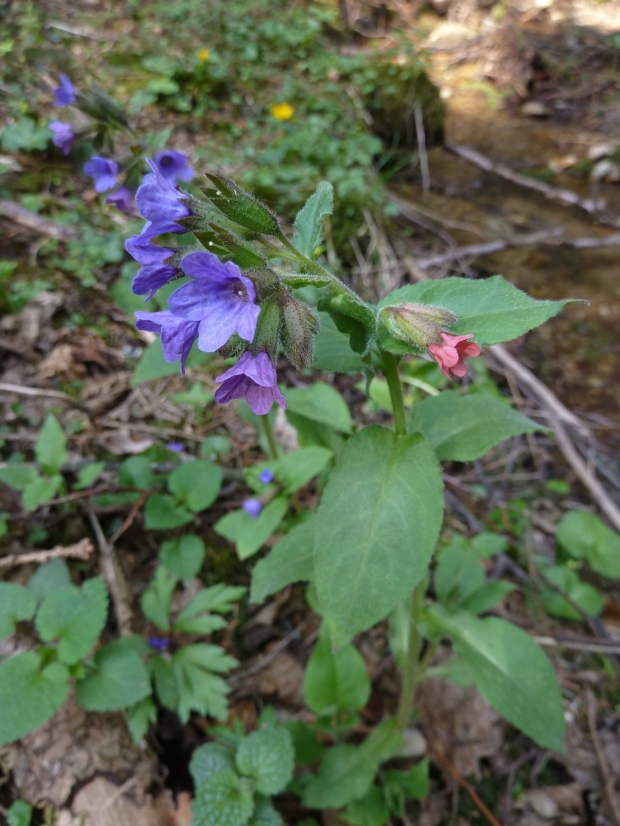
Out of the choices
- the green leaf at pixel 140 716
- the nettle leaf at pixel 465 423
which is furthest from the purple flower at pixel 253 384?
the green leaf at pixel 140 716

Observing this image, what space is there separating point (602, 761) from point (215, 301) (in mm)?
2112

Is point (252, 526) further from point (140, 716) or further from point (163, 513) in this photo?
point (140, 716)

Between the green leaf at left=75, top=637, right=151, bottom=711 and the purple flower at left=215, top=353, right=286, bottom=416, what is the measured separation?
1016mm

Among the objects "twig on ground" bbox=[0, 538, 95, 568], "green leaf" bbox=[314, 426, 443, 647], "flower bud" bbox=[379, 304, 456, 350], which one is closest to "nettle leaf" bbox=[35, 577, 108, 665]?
"twig on ground" bbox=[0, 538, 95, 568]

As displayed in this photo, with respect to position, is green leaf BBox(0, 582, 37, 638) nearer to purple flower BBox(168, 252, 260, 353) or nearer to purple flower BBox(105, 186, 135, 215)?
purple flower BBox(168, 252, 260, 353)

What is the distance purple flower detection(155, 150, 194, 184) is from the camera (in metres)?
2.01

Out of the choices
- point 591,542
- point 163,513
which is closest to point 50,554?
point 163,513

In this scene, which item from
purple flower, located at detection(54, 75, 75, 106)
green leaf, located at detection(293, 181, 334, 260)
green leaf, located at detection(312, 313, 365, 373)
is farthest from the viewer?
purple flower, located at detection(54, 75, 75, 106)

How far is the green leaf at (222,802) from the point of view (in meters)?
1.49

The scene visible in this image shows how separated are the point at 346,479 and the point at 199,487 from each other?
95 cm

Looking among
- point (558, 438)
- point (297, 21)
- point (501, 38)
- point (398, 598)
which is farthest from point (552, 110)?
point (398, 598)

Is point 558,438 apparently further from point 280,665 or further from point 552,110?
point 552,110

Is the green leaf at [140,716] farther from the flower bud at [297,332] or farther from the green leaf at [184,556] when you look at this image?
the flower bud at [297,332]

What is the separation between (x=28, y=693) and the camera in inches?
→ 59.8
